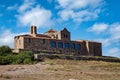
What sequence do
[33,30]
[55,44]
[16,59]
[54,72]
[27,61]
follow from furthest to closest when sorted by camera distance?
1. [33,30]
2. [55,44]
3. [16,59]
4. [27,61]
5. [54,72]

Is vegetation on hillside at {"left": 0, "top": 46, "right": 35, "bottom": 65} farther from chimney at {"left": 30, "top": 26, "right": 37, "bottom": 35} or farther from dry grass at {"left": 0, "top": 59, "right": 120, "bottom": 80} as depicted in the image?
chimney at {"left": 30, "top": 26, "right": 37, "bottom": 35}

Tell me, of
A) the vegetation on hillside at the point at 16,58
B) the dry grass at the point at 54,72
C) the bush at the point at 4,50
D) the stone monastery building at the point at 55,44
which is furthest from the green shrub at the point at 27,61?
the stone monastery building at the point at 55,44

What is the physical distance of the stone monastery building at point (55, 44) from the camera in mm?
68688

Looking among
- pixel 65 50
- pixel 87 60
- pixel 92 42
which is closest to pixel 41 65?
pixel 87 60

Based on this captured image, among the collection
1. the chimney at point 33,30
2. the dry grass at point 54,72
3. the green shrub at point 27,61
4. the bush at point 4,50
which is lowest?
the dry grass at point 54,72

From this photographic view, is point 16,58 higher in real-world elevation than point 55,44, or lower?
lower

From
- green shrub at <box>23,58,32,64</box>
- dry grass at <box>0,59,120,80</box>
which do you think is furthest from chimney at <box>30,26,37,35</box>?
green shrub at <box>23,58,32,64</box>

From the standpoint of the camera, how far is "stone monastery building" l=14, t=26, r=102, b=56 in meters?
68.7

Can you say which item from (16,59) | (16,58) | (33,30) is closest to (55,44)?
(33,30)

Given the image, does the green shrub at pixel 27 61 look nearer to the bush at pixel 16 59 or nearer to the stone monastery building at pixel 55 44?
the bush at pixel 16 59

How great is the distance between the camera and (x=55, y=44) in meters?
72.9

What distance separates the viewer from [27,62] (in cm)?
5166

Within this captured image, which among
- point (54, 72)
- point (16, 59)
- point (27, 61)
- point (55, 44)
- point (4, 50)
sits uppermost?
point (55, 44)

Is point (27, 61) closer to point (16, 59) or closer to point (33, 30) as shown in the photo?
point (16, 59)
